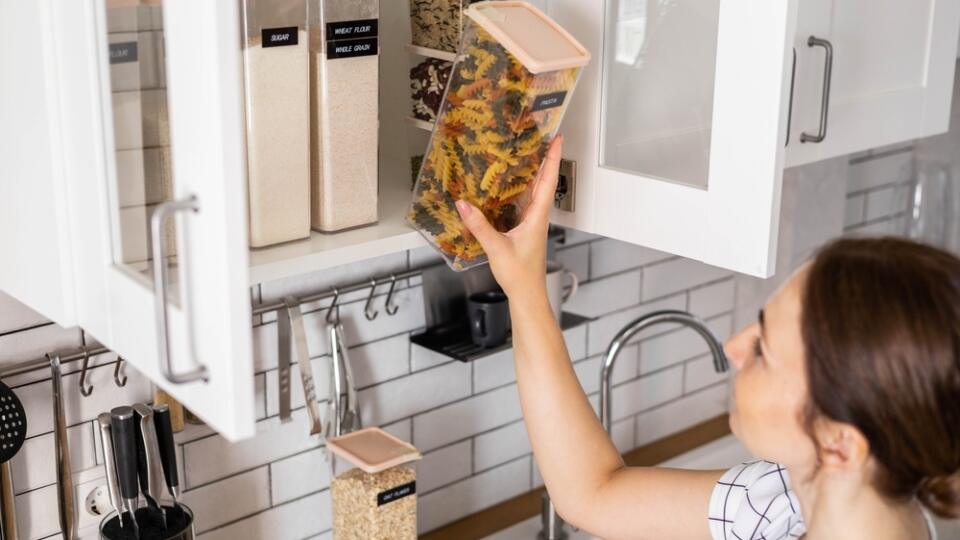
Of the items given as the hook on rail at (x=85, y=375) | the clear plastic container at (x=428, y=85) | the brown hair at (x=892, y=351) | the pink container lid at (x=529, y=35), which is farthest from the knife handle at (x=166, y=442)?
the brown hair at (x=892, y=351)

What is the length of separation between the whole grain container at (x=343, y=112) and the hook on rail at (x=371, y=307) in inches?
14.2

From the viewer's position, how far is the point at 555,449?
1449 mm

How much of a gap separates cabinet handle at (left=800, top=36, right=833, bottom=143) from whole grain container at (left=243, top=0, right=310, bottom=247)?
75 centimetres

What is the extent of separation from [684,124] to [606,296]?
2.70ft

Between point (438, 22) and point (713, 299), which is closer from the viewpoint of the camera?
point (438, 22)

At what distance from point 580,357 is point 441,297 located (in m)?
0.41

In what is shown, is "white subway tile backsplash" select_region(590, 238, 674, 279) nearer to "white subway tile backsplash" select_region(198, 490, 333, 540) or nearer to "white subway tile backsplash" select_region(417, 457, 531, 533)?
"white subway tile backsplash" select_region(417, 457, 531, 533)

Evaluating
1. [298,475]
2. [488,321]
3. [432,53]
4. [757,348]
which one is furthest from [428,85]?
[298,475]

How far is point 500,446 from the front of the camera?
6.56 ft

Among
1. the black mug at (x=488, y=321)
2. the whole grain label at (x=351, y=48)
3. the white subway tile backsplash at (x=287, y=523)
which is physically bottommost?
the white subway tile backsplash at (x=287, y=523)

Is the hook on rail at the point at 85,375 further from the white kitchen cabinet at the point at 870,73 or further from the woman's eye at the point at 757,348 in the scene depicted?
the white kitchen cabinet at the point at 870,73

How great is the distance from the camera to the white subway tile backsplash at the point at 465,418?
73.5 inches

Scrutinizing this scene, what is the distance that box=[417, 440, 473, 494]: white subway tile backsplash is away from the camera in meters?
1.88

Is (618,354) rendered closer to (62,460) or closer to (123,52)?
(62,460)
